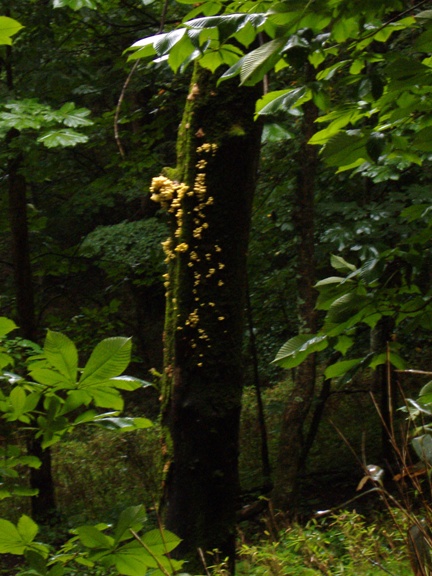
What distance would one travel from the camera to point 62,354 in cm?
128

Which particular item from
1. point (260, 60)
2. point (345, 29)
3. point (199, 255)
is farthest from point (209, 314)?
point (260, 60)

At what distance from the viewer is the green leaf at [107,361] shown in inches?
50.0

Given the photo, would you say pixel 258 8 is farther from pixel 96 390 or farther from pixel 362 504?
pixel 362 504

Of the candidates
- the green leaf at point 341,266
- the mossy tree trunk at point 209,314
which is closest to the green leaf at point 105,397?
the green leaf at point 341,266

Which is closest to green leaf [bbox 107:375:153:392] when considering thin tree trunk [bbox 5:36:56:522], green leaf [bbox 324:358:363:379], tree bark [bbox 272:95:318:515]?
green leaf [bbox 324:358:363:379]

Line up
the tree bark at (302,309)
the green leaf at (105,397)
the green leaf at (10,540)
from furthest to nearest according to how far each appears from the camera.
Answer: the tree bark at (302,309) → the green leaf at (105,397) → the green leaf at (10,540)

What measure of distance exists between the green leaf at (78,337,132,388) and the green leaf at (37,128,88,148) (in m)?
4.37

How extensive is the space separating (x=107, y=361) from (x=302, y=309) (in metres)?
6.32

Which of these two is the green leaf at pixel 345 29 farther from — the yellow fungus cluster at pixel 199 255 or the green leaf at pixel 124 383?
the yellow fungus cluster at pixel 199 255

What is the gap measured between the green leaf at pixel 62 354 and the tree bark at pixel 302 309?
621cm

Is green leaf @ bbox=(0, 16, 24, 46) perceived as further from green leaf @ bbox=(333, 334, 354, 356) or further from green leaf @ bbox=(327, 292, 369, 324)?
green leaf @ bbox=(333, 334, 354, 356)

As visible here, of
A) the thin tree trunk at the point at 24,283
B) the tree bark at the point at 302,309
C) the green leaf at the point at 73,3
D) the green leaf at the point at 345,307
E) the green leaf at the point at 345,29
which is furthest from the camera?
the thin tree trunk at the point at 24,283

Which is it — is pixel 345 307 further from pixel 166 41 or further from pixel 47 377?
pixel 47 377

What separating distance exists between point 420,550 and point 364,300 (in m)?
0.89
